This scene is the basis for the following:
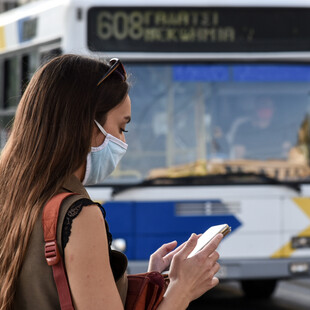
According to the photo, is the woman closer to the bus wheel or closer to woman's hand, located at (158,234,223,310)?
woman's hand, located at (158,234,223,310)

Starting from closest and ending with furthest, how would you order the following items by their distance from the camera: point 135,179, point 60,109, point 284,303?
point 60,109 → point 135,179 → point 284,303

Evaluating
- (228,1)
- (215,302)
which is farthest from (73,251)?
(215,302)

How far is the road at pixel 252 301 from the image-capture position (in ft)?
30.1

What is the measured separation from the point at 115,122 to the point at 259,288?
A: 24.7 feet

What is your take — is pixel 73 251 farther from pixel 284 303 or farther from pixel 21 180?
pixel 284 303

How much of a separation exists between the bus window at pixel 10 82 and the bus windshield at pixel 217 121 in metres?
1.42

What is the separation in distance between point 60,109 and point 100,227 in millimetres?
327

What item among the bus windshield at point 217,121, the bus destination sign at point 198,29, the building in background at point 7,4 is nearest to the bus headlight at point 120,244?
the bus windshield at point 217,121

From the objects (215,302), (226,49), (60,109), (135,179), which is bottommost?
(215,302)

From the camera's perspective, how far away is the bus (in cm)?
724

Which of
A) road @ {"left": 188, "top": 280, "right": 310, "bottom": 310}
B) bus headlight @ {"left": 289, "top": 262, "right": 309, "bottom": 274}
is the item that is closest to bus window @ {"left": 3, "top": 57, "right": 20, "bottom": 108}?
road @ {"left": 188, "top": 280, "right": 310, "bottom": 310}

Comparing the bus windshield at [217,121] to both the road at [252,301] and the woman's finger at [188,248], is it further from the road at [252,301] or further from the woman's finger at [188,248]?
the woman's finger at [188,248]

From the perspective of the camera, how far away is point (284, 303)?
9391 millimetres

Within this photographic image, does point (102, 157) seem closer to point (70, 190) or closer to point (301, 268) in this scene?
point (70, 190)
